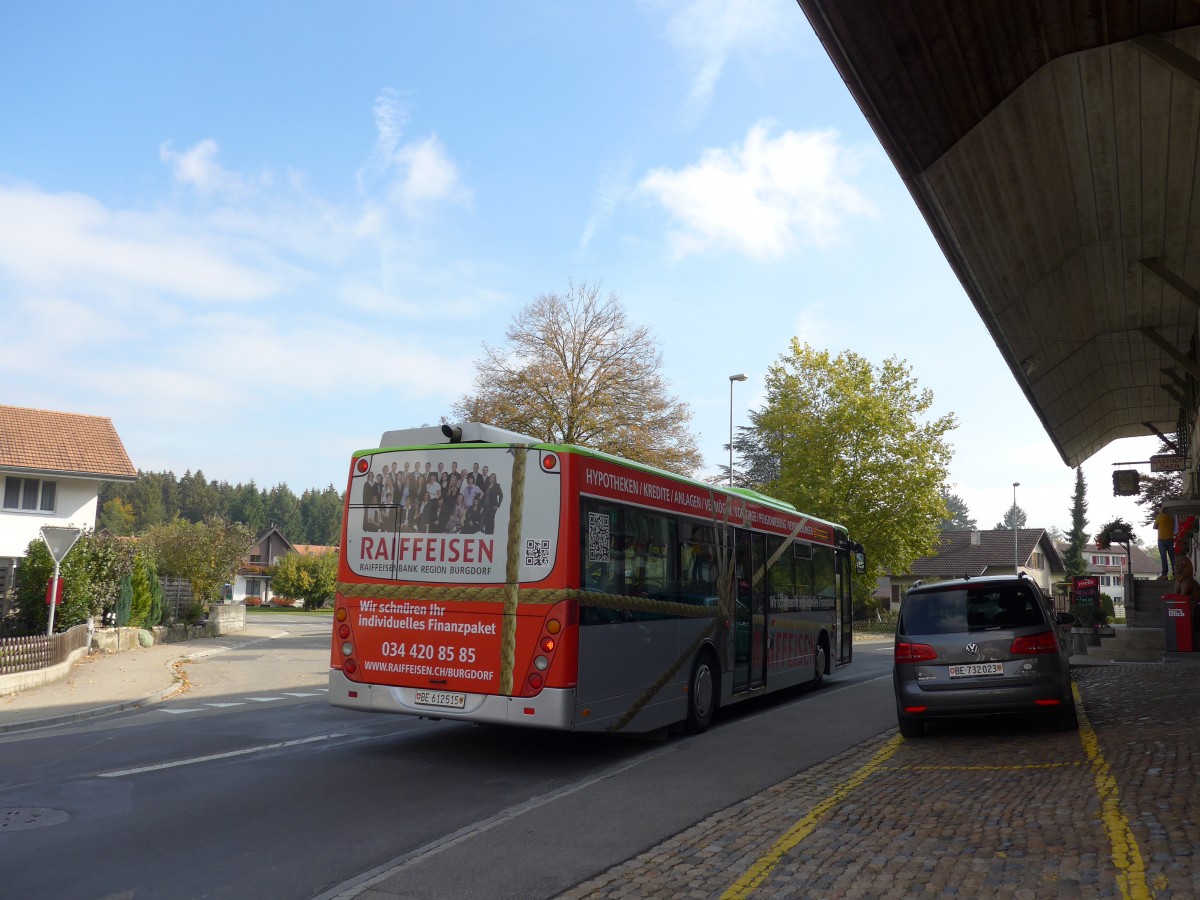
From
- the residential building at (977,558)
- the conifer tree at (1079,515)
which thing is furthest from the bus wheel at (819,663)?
the conifer tree at (1079,515)

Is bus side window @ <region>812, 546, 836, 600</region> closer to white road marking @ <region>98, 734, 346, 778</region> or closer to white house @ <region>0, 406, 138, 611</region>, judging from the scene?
white road marking @ <region>98, 734, 346, 778</region>

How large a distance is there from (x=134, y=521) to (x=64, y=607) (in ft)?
415

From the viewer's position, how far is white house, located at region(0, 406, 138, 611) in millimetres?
33406

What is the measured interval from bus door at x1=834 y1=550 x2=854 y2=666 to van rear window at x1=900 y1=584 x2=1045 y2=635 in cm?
735

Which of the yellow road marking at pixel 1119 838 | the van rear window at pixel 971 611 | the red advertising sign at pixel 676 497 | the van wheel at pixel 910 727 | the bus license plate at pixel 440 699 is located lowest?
the van wheel at pixel 910 727

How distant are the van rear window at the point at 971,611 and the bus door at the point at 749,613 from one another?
2789mm

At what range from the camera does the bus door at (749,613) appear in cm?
1254

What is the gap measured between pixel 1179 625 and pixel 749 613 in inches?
510

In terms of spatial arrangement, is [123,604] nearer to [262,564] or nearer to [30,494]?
[30,494]

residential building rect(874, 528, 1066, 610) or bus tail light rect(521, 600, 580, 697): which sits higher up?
residential building rect(874, 528, 1066, 610)

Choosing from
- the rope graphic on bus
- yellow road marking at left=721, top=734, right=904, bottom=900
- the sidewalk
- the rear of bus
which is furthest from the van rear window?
the sidewalk

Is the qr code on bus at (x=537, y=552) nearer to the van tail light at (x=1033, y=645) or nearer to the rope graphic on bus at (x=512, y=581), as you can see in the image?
the rope graphic on bus at (x=512, y=581)

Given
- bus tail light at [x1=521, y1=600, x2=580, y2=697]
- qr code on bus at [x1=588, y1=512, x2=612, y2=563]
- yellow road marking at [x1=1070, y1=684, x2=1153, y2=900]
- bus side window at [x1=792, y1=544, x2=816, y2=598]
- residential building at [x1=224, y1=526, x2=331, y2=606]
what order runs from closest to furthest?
yellow road marking at [x1=1070, y1=684, x2=1153, y2=900], bus tail light at [x1=521, y1=600, x2=580, y2=697], qr code on bus at [x1=588, y1=512, x2=612, y2=563], bus side window at [x1=792, y1=544, x2=816, y2=598], residential building at [x1=224, y1=526, x2=331, y2=606]

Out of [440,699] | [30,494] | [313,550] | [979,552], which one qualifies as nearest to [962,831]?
[440,699]
